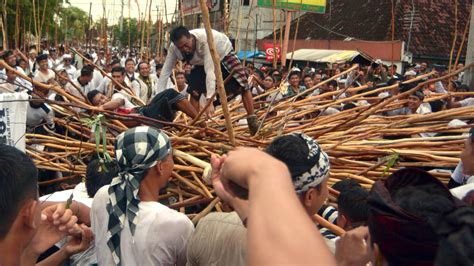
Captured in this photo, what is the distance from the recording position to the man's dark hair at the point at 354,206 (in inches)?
79.0

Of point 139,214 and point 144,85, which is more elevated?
point 144,85

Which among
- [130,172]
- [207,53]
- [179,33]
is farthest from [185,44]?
[130,172]

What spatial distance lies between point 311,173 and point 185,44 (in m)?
2.59

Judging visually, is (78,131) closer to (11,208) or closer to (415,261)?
(11,208)

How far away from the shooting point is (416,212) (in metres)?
1.16

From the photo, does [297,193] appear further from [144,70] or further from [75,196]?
[144,70]

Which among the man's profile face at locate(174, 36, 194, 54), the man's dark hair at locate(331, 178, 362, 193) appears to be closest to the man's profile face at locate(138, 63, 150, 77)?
the man's profile face at locate(174, 36, 194, 54)

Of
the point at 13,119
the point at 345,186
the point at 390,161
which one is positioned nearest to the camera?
the point at 345,186

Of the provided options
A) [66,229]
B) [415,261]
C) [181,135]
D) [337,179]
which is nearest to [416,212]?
[415,261]

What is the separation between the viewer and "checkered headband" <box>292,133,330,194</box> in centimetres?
162

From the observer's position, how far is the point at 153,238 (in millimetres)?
1823

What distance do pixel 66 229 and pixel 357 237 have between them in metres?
0.88

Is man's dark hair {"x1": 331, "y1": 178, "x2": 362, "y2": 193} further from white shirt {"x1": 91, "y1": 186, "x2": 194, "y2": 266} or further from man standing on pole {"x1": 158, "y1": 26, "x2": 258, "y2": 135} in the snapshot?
man standing on pole {"x1": 158, "y1": 26, "x2": 258, "y2": 135}

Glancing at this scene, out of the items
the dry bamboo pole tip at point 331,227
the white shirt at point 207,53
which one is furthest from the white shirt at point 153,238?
the white shirt at point 207,53
